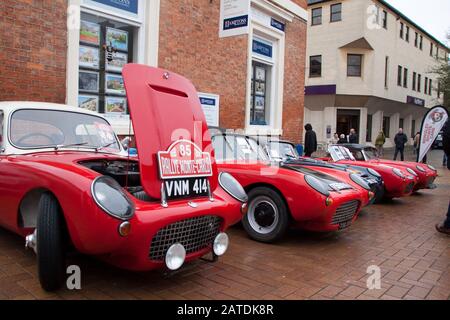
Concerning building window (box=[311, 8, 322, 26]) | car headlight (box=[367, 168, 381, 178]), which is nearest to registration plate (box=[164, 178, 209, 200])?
car headlight (box=[367, 168, 381, 178])

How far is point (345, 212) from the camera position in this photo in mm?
4797

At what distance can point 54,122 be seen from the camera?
4.19 m

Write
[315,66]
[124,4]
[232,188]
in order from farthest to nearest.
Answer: [315,66]
[124,4]
[232,188]

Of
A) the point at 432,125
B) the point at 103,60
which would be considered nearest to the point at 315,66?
the point at 432,125

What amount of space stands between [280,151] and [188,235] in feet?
12.4

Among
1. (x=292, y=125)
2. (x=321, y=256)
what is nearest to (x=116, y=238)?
(x=321, y=256)

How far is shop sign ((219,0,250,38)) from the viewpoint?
930 centimetres

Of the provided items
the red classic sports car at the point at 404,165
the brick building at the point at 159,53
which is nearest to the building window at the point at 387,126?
the brick building at the point at 159,53

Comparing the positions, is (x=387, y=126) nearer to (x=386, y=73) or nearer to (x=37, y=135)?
(x=386, y=73)

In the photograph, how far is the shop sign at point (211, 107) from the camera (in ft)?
33.4

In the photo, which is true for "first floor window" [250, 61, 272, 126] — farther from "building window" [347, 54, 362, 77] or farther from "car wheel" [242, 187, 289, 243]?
"building window" [347, 54, 362, 77]

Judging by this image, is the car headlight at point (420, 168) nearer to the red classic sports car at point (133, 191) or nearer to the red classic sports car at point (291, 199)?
the red classic sports car at point (291, 199)

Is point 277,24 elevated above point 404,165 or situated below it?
above

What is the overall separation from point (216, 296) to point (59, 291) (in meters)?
1.21
